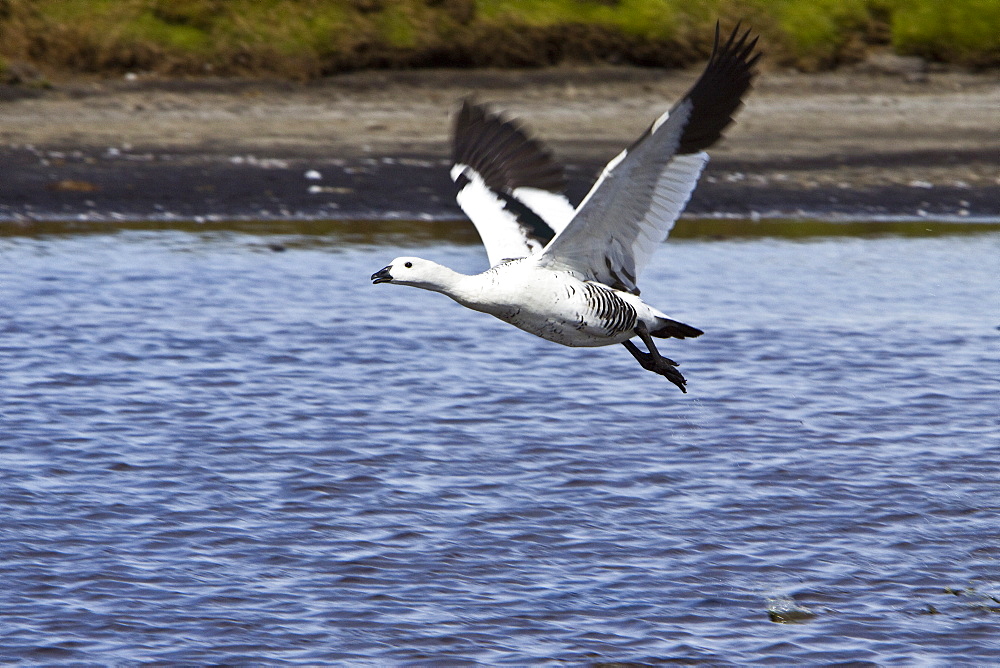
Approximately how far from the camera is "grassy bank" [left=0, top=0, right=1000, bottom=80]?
17.2 metres

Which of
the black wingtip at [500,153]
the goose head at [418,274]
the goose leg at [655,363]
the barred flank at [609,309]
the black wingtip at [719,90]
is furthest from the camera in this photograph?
the black wingtip at [500,153]

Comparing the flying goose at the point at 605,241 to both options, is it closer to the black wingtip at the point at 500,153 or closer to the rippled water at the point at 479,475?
the black wingtip at the point at 500,153

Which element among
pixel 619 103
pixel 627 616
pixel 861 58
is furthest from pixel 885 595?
pixel 861 58

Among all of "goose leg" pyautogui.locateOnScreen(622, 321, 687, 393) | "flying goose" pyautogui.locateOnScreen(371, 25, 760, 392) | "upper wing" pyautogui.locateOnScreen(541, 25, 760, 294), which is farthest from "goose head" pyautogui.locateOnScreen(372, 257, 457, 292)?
"goose leg" pyautogui.locateOnScreen(622, 321, 687, 393)

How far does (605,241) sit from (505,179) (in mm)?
1165

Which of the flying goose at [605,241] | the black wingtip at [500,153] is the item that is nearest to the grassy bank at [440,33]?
Answer: the black wingtip at [500,153]

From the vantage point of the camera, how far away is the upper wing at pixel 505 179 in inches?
298

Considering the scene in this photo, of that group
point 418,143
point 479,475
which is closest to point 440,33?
point 418,143

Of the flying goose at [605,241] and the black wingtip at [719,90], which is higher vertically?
the black wingtip at [719,90]

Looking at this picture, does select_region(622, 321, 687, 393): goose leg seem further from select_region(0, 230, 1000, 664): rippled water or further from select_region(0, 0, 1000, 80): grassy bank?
select_region(0, 0, 1000, 80): grassy bank

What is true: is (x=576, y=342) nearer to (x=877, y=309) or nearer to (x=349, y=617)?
(x=349, y=617)

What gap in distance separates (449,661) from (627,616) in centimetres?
82

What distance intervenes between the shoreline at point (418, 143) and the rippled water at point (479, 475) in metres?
2.03

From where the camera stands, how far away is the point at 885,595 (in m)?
6.19
